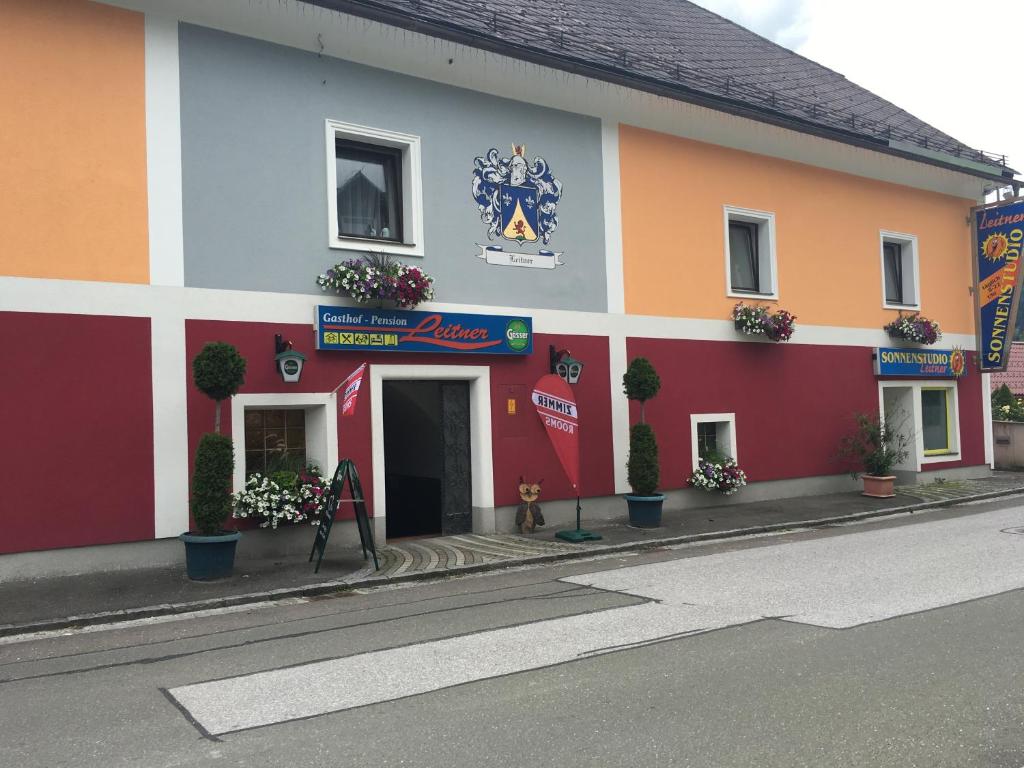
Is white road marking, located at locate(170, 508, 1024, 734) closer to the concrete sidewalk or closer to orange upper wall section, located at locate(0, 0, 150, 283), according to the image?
the concrete sidewalk

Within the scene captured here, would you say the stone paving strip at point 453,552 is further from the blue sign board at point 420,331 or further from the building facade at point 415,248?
the blue sign board at point 420,331

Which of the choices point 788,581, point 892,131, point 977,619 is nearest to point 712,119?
point 892,131

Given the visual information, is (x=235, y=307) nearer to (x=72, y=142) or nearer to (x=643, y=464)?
(x=72, y=142)

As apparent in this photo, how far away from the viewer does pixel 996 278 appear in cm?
1964

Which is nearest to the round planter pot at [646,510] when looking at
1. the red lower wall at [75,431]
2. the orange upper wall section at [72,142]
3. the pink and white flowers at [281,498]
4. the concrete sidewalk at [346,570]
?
the concrete sidewalk at [346,570]

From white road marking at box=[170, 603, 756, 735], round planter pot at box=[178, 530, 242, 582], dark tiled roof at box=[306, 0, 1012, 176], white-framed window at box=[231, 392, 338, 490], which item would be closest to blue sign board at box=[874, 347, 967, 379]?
dark tiled roof at box=[306, 0, 1012, 176]

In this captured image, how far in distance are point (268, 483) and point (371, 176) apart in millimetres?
4452

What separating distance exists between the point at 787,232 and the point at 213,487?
1176cm

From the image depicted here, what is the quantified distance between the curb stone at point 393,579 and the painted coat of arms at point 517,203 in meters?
4.43

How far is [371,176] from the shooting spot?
12320 mm

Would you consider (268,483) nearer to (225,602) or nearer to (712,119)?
(225,602)

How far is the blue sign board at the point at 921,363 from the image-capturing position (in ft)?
59.4

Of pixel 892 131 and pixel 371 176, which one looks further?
pixel 892 131

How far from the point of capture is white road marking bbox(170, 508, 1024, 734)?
18.1 feet
